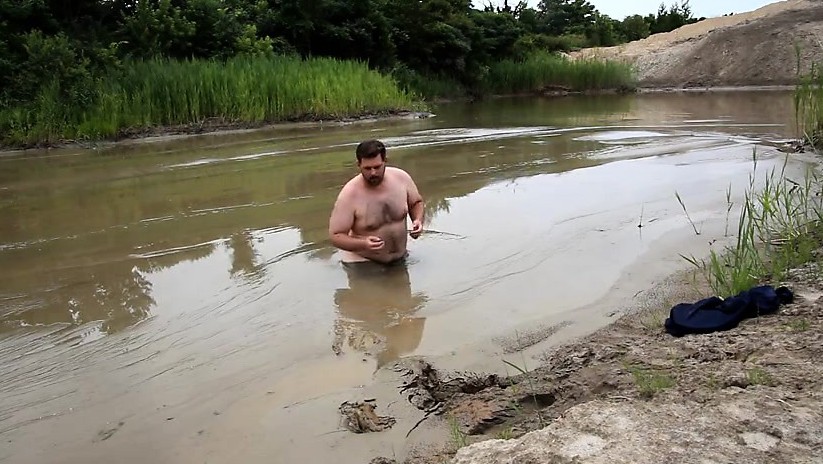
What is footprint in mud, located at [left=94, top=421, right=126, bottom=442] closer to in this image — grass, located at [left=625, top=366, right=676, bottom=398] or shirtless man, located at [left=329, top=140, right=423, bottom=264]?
grass, located at [left=625, top=366, right=676, bottom=398]

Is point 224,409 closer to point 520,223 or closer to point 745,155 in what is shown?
point 520,223

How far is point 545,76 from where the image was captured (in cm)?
2828

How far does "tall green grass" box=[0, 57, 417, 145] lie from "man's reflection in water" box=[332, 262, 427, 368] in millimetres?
9160

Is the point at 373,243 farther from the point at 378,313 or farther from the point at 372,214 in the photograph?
the point at 378,313

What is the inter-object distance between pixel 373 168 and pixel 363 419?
251cm

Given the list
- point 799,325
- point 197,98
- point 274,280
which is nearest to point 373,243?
point 274,280

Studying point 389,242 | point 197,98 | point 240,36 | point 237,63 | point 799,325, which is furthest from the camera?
point 240,36

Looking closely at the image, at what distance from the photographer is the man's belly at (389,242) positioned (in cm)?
553

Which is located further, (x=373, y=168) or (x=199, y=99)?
(x=199, y=99)

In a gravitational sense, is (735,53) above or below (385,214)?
above

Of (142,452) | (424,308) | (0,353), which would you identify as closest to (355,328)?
(424,308)

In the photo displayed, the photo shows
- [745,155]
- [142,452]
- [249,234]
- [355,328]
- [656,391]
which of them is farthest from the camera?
[745,155]

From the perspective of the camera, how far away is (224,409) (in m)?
→ 3.31

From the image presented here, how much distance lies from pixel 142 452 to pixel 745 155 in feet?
29.4
